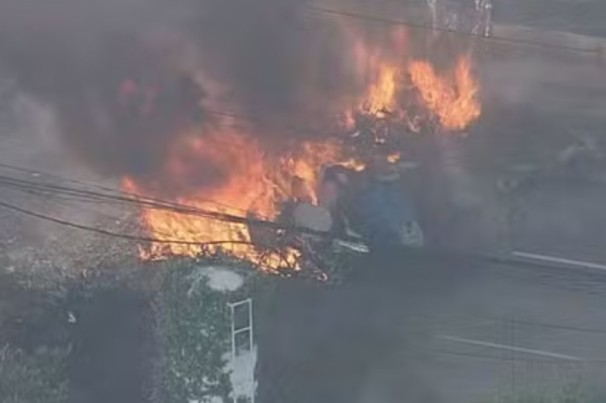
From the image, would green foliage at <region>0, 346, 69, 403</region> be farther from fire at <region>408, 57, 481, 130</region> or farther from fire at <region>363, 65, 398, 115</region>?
fire at <region>408, 57, 481, 130</region>

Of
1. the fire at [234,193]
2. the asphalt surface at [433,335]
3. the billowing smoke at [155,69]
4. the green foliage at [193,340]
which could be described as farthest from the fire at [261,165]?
the green foliage at [193,340]

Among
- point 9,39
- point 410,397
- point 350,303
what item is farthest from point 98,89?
point 410,397

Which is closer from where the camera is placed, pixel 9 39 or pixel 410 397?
pixel 410 397

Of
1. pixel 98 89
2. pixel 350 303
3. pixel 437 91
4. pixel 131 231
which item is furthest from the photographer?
pixel 437 91

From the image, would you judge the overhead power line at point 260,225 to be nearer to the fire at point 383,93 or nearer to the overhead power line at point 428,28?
the fire at point 383,93

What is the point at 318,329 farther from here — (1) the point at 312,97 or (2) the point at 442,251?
(1) the point at 312,97

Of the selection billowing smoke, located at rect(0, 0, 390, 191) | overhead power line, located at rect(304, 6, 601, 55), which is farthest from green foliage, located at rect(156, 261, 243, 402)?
overhead power line, located at rect(304, 6, 601, 55)

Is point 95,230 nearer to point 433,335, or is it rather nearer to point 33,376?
point 33,376
